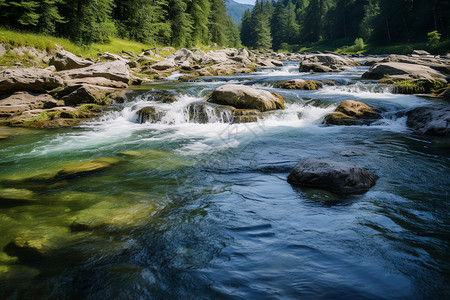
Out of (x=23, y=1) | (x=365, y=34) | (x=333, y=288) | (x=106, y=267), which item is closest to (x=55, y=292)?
(x=106, y=267)

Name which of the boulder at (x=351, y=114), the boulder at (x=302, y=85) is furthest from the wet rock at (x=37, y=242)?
the boulder at (x=302, y=85)

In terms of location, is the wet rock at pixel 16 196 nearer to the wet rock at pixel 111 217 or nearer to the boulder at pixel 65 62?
the wet rock at pixel 111 217

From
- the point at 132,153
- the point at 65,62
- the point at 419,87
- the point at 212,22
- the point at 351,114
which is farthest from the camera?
the point at 212,22

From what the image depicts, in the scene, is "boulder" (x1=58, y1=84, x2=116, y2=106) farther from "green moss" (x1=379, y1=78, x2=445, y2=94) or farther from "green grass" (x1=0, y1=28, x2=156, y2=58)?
"green moss" (x1=379, y1=78, x2=445, y2=94)

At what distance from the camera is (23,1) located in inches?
801

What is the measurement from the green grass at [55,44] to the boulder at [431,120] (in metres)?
23.9

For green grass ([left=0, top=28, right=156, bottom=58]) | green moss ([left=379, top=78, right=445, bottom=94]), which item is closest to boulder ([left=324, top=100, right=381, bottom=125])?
green moss ([left=379, top=78, right=445, bottom=94])

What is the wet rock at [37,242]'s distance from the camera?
9.74 feet

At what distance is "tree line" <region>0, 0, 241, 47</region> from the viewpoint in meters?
21.4

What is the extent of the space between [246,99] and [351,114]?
4.08 meters

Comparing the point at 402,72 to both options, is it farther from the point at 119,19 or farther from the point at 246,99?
the point at 119,19

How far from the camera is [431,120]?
327 inches

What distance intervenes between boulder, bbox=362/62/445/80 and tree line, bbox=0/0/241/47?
78.5ft

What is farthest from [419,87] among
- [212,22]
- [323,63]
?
[212,22]
